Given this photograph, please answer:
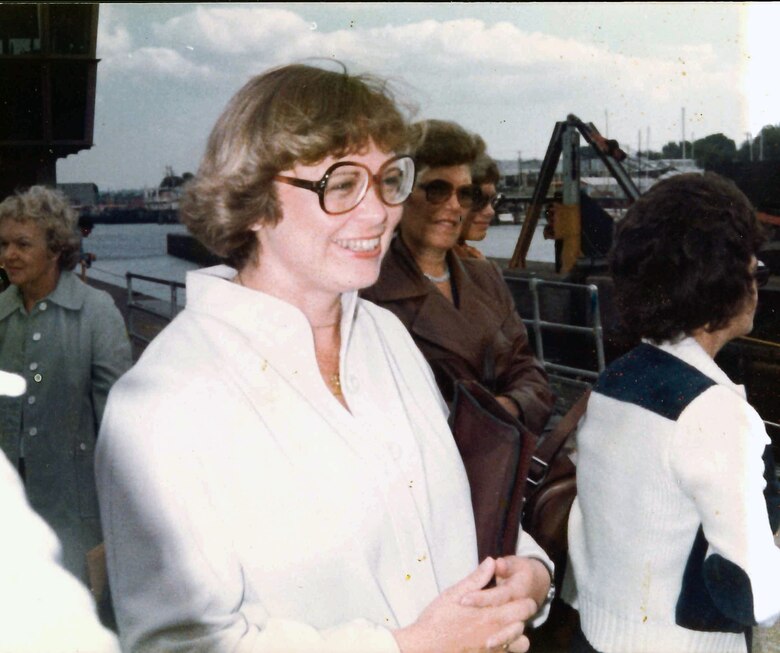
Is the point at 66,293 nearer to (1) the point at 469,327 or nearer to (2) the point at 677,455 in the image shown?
(1) the point at 469,327

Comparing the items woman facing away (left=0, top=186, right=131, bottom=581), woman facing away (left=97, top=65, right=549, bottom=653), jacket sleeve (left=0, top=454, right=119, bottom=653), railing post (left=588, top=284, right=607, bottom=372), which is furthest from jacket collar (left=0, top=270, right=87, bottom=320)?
railing post (left=588, top=284, right=607, bottom=372)

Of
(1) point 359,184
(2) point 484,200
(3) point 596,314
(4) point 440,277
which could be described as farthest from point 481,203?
(1) point 359,184

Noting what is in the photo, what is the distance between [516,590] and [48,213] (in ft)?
3.27

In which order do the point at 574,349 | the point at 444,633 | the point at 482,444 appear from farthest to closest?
the point at 574,349, the point at 482,444, the point at 444,633

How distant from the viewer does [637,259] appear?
1.23 m

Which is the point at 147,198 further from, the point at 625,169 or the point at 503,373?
the point at 625,169

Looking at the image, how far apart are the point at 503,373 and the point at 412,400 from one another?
58 cm

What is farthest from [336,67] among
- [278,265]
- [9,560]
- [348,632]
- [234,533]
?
[9,560]

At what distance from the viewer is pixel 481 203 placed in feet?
5.02

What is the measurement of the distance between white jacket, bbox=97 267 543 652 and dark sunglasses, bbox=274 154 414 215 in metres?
0.15

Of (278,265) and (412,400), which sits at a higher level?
(278,265)

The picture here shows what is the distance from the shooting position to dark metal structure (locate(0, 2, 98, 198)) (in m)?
1.25

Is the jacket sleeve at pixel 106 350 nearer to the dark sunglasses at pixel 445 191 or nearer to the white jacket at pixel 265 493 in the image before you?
the white jacket at pixel 265 493

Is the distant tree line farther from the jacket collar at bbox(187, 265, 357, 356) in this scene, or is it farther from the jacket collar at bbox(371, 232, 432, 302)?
the jacket collar at bbox(187, 265, 357, 356)
